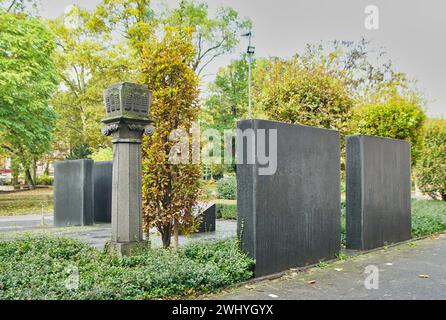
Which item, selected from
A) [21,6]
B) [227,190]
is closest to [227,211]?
[227,190]

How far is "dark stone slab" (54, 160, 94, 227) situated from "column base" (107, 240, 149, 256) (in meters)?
7.63

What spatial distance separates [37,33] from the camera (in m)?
19.9

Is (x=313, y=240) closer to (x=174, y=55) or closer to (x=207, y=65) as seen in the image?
(x=174, y=55)

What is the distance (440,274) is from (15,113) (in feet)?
60.6

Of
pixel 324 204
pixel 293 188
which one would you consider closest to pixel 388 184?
pixel 324 204

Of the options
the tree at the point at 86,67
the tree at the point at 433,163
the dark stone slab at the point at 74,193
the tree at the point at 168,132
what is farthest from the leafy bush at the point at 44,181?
the tree at the point at 168,132

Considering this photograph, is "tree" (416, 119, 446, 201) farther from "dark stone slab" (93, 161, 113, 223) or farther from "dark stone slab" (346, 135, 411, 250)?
"dark stone slab" (93, 161, 113, 223)

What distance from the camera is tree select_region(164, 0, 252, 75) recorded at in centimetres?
3178

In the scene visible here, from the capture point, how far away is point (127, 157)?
6.47 metres

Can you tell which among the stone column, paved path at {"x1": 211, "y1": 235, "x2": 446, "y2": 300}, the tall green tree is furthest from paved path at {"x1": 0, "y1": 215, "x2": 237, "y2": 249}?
the tall green tree

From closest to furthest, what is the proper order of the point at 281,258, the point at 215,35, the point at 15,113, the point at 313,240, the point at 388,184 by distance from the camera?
the point at 281,258 → the point at 313,240 → the point at 388,184 → the point at 15,113 → the point at 215,35

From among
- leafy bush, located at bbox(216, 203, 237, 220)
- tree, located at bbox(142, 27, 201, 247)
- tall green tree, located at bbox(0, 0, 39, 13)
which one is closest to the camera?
tree, located at bbox(142, 27, 201, 247)

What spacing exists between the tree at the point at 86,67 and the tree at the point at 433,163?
1782 centimetres

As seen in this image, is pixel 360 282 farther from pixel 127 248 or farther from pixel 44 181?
pixel 44 181
